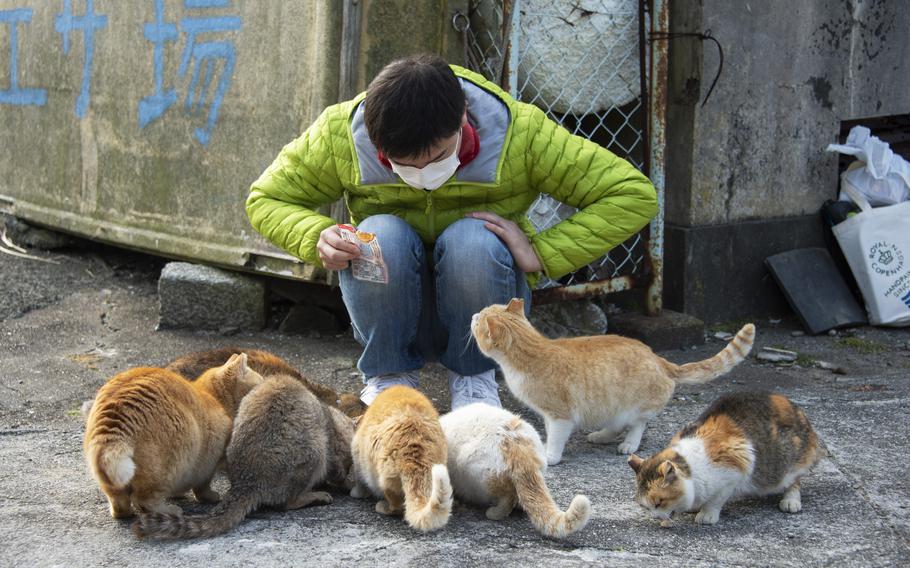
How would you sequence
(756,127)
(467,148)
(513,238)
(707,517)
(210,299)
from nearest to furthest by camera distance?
1. (707,517)
2. (467,148)
3. (513,238)
4. (210,299)
5. (756,127)

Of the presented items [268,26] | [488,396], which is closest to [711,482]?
[488,396]

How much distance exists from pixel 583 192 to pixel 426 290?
69 cm

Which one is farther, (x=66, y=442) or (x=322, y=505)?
(x=66, y=442)

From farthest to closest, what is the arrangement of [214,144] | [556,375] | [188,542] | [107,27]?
[107,27]
[214,144]
[556,375]
[188,542]

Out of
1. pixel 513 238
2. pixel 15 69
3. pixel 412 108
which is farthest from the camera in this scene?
pixel 15 69

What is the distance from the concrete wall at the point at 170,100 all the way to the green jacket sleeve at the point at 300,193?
2.90ft

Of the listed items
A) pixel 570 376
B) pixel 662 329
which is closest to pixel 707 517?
pixel 570 376

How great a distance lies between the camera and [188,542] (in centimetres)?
263

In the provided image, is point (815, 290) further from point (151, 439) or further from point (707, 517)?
point (151, 439)

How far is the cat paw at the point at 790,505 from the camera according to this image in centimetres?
296

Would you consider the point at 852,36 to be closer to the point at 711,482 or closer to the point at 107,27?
the point at 711,482

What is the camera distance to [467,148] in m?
3.49

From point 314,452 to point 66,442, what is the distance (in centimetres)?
123

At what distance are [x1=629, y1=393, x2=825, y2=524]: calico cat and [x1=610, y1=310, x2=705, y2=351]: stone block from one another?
1.99 metres
